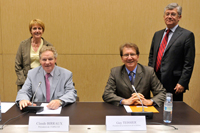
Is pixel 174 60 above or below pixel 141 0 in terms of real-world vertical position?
below

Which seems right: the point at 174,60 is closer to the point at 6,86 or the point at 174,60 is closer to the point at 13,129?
the point at 13,129

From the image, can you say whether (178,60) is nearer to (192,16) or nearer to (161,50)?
(161,50)

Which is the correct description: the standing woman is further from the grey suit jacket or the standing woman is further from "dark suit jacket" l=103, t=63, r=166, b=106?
"dark suit jacket" l=103, t=63, r=166, b=106

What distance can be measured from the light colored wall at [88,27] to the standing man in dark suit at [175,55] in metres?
1.36

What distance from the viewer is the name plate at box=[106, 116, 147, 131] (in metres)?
1.47

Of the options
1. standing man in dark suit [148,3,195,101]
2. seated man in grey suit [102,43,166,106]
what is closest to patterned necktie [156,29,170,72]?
standing man in dark suit [148,3,195,101]

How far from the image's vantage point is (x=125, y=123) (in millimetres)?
1492

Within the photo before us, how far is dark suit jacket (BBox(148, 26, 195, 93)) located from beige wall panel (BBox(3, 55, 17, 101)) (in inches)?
114

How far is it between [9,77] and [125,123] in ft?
10.9

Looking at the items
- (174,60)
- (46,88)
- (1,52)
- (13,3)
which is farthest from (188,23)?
(1,52)

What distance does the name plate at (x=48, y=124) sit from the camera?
1457 millimetres

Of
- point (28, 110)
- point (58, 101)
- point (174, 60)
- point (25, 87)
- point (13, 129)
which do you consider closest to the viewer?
point (13, 129)

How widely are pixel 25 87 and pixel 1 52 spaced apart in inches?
88.2

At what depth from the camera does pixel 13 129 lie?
147 cm
